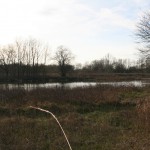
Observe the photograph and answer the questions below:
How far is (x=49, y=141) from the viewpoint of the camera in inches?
303

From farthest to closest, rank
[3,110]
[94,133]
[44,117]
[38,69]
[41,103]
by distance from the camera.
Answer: [38,69] → [41,103] → [3,110] → [44,117] → [94,133]

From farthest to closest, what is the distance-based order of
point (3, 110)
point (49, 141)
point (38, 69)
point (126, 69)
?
point (126, 69), point (38, 69), point (3, 110), point (49, 141)

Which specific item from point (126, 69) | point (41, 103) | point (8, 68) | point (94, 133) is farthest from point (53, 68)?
point (94, 133)

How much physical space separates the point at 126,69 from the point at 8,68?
112 ft

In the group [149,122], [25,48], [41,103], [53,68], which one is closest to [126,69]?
[53,68]

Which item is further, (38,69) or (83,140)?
(38,69)

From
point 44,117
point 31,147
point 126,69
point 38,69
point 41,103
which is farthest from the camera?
point 126,69

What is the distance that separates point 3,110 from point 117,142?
6.66m

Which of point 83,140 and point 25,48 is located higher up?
point 25,48

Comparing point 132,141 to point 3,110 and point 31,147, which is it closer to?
point 31,147

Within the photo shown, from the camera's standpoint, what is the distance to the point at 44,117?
11000mm

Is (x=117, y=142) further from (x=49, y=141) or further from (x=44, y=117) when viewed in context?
(x=44, y=117)

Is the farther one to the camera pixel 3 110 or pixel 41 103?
pixel 41 103

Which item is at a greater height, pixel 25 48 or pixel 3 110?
pixel 25 48
